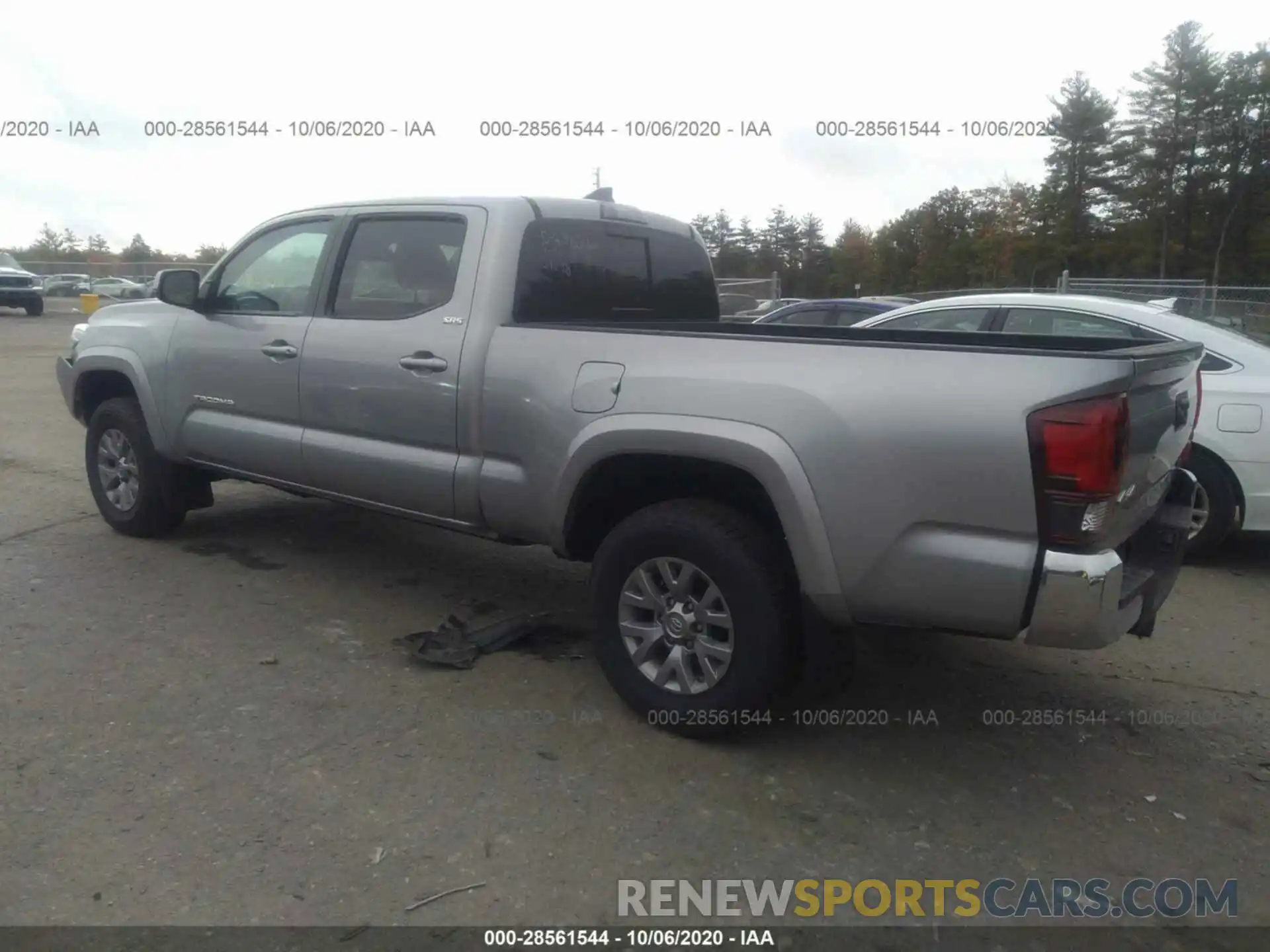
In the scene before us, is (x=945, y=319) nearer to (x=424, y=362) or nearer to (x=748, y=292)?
(x=424, y=362)

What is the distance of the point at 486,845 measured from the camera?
122 inches

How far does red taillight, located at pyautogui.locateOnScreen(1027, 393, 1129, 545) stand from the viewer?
2922 millimetres

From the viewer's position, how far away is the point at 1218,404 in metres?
5.79

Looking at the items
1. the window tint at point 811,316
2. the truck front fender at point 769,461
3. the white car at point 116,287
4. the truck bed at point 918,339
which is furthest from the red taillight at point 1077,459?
the white car at point 116,287

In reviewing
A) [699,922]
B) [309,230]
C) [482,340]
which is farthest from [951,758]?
[309,230]

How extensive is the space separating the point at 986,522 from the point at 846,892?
1120 millimetres

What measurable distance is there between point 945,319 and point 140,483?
16.2 ft

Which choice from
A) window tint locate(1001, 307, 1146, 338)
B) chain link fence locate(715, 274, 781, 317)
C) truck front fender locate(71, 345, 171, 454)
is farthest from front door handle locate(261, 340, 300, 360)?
chain link fence locate(715, 274, 781, 317)

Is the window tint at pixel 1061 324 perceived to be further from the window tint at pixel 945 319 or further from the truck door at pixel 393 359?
the truck door at pixel 393 359

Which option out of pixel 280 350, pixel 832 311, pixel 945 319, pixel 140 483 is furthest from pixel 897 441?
pixel 832 311

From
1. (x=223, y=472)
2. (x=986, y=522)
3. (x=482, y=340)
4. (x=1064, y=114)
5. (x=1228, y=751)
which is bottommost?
(x=1228, y=751)

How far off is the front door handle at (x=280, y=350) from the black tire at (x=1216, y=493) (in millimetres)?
4727

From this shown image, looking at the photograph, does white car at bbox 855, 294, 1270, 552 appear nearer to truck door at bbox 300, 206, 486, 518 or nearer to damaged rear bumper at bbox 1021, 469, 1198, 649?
damaged rear bumper at bbox 1021, 469, 1198, 649

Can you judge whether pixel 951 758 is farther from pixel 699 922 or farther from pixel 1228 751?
pixel 699 922
